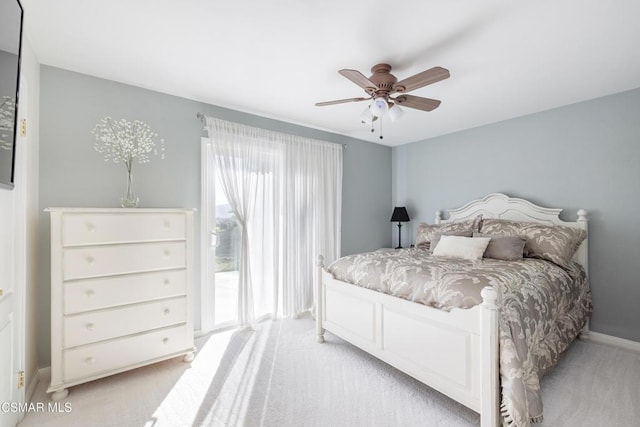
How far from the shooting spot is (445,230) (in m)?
3.50

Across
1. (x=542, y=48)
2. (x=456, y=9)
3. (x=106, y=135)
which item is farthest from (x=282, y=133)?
(x=542, y=48)

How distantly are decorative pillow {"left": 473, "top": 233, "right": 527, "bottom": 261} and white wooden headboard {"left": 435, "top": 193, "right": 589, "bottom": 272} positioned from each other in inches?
24.8

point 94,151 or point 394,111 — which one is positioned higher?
point 394,111

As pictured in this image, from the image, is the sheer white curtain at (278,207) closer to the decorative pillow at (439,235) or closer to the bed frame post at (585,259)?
the decorative pillow at (439,235)

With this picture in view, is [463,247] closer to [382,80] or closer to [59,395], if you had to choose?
[382,80]

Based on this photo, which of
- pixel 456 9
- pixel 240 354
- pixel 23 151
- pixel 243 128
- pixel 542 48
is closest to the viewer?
pixel 456 9

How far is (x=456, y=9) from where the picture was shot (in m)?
1.68

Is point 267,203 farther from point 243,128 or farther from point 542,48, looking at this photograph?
point 542,48

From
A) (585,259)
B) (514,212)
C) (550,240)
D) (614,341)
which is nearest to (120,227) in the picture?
(550,240)

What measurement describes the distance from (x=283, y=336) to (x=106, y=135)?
2.49m

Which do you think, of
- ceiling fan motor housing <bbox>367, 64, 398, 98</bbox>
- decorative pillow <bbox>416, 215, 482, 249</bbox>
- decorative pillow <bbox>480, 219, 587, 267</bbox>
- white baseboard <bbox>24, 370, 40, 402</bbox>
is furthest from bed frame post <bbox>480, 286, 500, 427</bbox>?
white baseboard <bbox>24, 370, 40, 402</bbox>

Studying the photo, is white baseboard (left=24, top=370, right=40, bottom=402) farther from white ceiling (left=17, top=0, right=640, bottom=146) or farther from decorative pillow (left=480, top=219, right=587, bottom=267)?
decorative pillow (left=480, top=219, right=587, bottom=267)

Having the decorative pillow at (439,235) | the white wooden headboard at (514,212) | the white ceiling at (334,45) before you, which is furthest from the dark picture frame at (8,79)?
the white wooden headboard at (514,212)

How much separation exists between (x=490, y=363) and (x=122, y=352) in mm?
2508
